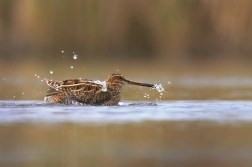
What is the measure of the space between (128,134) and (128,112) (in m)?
1.64

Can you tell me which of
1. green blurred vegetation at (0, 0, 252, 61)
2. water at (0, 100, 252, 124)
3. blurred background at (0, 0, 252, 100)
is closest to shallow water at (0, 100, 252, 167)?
water at (0, 100, 252, 124)

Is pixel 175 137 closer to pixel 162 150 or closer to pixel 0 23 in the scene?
pixel 162 150

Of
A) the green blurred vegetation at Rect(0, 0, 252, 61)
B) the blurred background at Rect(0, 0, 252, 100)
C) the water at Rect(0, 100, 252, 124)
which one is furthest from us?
the green blurred vegetation at Rect(0, 0, 252, 61)

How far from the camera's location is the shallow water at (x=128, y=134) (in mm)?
9453

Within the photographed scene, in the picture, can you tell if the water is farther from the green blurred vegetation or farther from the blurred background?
the green blurred vegetation

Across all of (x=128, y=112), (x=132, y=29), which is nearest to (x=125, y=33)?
(x=132, y=29)

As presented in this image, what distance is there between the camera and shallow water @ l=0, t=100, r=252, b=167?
9.45 meters

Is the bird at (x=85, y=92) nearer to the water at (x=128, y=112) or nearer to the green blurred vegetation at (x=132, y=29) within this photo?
the water at (x=128, y=112)

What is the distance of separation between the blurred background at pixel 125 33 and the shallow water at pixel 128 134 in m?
10.8

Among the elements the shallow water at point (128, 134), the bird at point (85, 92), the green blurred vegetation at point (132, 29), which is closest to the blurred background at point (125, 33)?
the green blurred vegetation at point (132, 29)

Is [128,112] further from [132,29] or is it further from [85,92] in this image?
[132,29]

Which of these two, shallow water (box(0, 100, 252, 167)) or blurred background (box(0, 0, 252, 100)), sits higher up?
blurred background (box(0, 0, 252, 100))

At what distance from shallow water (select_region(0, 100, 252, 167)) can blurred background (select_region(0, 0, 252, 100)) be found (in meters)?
10.8

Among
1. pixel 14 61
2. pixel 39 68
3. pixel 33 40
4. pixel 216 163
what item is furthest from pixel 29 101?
pixel 33 40
